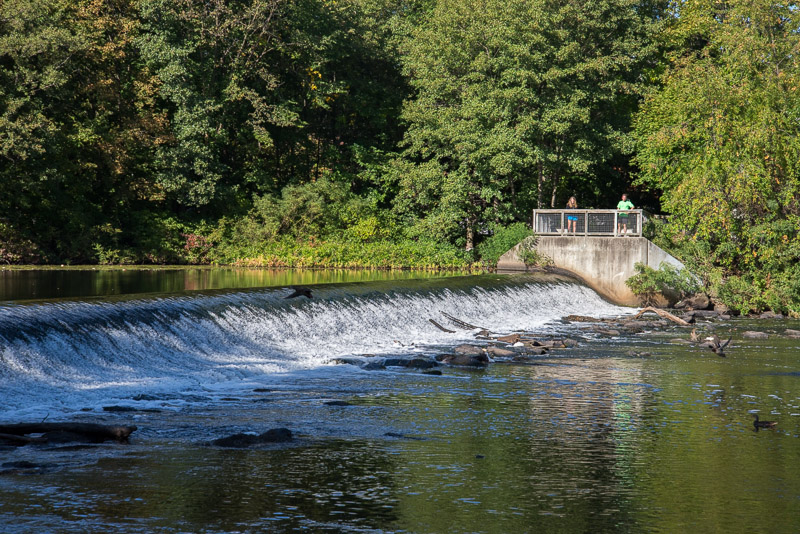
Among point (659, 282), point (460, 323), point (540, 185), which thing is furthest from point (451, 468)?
point (540, 185)

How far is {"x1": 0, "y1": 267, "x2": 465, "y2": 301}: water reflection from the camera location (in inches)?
1043

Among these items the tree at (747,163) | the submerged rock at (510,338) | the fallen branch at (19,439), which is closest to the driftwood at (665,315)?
the tree at (747,163)

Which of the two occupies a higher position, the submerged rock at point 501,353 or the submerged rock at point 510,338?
the submerged rock at point 510,338

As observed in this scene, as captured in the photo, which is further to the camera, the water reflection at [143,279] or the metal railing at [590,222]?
the metal railing at [590,222]

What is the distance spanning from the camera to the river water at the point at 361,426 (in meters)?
9.16

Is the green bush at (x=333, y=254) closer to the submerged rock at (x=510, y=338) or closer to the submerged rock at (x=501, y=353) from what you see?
the submerged rock at (x=510, y=338)

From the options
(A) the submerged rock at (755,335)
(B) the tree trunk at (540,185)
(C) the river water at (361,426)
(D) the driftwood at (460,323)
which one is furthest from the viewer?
(B) the tree trunk at (540,185)

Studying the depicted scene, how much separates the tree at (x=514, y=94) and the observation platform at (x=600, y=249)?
17.3 ft

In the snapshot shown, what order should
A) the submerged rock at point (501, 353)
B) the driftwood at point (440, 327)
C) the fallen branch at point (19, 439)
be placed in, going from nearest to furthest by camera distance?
1. the fallen branch at point (19, 439)
2. the submerged rock at point (501, 353)
3. the driftwood at point (440, 327)

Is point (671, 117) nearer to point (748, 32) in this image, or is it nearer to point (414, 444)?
point (748, 32)

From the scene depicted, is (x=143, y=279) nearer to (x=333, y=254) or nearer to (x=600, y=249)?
(x=333, y=254)

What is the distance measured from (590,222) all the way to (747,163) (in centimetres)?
667

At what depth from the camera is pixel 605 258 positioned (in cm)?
3575

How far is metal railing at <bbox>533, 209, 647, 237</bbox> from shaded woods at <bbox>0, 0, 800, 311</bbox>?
3.35 feet
